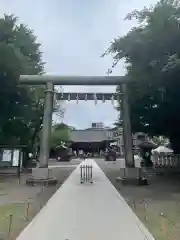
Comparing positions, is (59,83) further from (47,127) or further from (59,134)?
(59,134)

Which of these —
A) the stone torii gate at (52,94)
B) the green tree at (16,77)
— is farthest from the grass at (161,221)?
the green tree at (16,77)

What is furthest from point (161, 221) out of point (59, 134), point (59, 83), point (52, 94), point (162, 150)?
point (59, 134)

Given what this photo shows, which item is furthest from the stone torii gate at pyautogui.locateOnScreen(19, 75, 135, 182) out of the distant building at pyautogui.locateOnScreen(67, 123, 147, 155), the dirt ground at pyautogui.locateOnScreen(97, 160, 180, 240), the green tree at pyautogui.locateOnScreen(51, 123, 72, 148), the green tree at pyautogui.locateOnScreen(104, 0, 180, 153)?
the distant building at pyautogui.locateOnScreen(67, 123, 147, 155)

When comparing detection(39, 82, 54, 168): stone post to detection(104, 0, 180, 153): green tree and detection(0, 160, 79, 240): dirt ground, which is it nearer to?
detection(0, 160, 79, 240): dirt ground

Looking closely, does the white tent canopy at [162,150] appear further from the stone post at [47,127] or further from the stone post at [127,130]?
the stone post at [47,127]

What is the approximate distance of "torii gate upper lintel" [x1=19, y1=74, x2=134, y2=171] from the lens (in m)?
22.1

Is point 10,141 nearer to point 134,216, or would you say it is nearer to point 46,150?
point 46,150

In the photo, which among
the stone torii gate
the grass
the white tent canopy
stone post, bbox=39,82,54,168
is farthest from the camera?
the white tent canopy

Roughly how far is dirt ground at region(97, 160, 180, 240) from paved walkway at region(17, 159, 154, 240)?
12.7 inches

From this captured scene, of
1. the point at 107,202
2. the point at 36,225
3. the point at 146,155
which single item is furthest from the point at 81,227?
the point at 146,155

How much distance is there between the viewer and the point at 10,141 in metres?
33.2

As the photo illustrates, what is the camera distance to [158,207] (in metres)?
13.2

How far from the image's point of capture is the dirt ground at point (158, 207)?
9.34 metres

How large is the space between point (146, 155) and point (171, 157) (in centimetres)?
669
